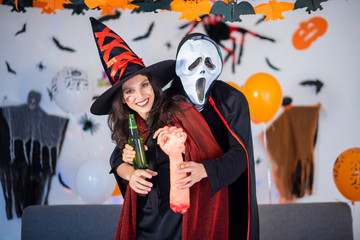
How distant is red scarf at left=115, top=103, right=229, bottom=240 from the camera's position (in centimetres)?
131

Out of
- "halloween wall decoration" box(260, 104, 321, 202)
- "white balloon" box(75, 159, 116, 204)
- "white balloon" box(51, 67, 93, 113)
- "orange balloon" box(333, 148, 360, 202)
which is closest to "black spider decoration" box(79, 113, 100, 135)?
"white balloon" box(51, 67, 93, 113)

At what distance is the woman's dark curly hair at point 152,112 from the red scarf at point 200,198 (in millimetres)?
42

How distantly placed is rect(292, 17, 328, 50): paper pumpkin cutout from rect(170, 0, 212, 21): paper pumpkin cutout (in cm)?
88

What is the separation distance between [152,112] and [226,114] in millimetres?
277

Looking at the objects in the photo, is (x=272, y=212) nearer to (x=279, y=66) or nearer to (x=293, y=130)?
(x=293, y=130)

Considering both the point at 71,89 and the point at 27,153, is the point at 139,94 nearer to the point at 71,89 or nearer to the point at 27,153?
the point at 71,89

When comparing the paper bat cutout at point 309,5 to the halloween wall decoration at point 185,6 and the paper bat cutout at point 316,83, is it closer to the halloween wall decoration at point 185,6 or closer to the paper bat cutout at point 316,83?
the halloween wall decoration at point 185,6

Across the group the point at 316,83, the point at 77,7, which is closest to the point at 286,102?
the point at 316,83

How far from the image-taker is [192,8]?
3668 mm

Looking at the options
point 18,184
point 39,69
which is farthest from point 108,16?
point 18,184

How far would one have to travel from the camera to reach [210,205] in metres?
1.35

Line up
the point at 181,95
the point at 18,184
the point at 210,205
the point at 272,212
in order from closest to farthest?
the point at 210,205 → the point at 181,95 → the point at 272,212 → the point at 18,184

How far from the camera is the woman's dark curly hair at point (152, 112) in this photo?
1.39m

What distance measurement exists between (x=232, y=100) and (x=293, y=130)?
7.55ft
